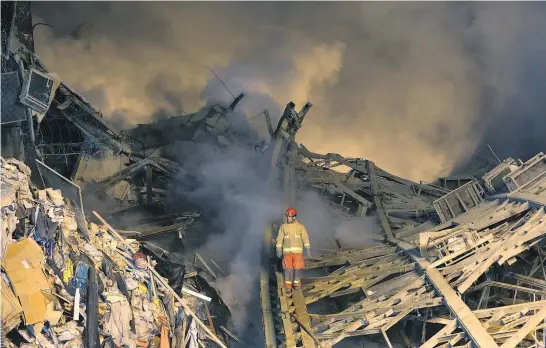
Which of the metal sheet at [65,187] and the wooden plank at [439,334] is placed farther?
the metal sheet at [65,187]

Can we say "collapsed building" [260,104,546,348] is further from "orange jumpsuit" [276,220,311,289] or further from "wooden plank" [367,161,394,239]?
"orange jumpsuit" [276,220,311,289]

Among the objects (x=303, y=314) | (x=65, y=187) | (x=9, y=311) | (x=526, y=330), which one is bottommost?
(x=526, y=330)

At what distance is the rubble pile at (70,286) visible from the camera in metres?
7.82

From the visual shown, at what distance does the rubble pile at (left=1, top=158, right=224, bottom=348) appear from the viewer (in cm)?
782

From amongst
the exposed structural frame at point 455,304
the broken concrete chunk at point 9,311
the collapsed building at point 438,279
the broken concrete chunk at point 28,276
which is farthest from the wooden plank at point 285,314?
the broken concrete chunk at point 9,311

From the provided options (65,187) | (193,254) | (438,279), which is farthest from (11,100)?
(438,279)

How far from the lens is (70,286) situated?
896cm

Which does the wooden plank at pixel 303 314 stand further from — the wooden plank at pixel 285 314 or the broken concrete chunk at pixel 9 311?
the broken concrete chunk at pixel 9 311

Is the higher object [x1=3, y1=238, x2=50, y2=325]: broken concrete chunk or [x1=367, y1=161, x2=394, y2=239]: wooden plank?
[x1=367, y1=161, x2=394, y2=239]: wooden plank

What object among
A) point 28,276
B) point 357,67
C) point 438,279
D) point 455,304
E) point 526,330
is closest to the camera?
point 28,276

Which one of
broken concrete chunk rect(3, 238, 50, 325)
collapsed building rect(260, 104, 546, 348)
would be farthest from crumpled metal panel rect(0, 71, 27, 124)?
collapsed building rect(260, 104, 546, 348)

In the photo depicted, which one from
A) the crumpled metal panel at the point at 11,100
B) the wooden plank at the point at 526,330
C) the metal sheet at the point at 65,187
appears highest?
the crumpled metal panel at the point at 11,100

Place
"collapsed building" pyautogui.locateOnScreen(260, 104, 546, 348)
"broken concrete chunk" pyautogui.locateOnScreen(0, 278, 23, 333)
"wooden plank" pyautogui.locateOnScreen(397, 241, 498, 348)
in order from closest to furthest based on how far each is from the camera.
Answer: "broken concrete chunk" pyautogui.locateOnScreen(0, 278, 23, 333), "wooden plank" pyautogui.locateOnScreen(397, 241, 498, 348), "collapsed building" pyautogui.locateOnScreen(260, 104, 546, 348)

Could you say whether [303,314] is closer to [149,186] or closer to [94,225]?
[94,225]
